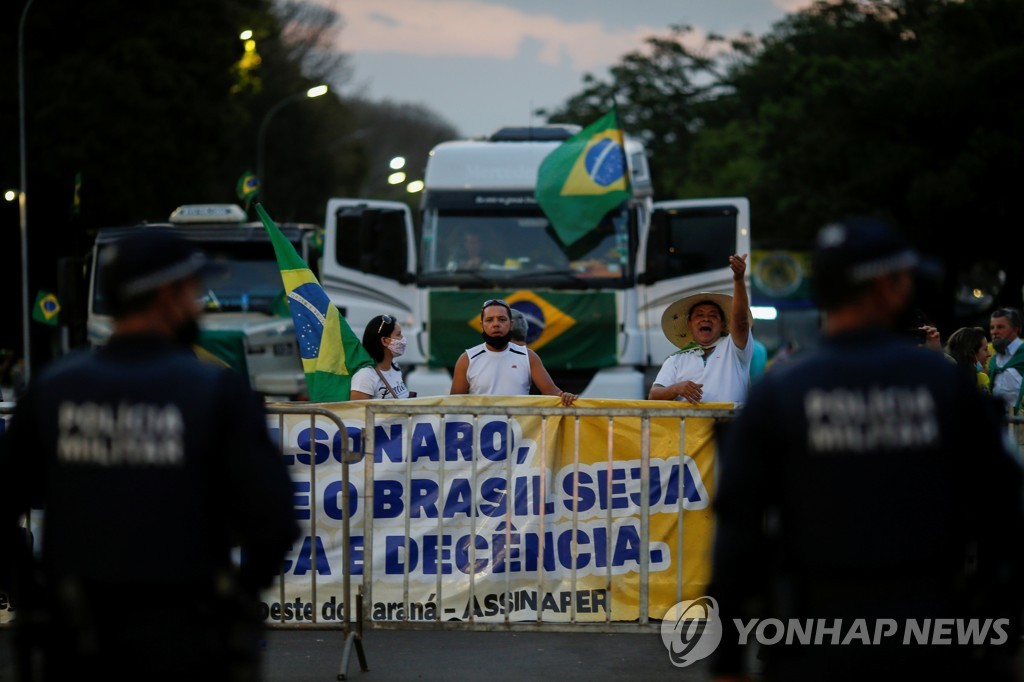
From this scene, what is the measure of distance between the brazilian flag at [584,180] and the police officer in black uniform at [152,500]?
37.4 feet

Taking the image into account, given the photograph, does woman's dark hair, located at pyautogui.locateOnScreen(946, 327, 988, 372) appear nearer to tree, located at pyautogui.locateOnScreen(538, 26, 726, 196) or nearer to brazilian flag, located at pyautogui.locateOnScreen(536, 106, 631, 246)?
brazilian flag, located at pyautogui.locateOnScreen(536, 106, 631, 246)

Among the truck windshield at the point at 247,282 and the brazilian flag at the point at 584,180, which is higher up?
the brazilian flag at the point at 584,180

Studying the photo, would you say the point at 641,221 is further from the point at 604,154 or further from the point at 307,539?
the point at 307,539

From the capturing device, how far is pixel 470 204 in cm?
1530

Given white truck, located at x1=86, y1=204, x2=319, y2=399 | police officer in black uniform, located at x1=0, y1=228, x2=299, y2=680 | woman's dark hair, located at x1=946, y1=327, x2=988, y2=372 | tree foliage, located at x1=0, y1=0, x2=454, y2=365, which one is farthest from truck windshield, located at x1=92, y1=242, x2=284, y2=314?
police officer in black uniform, located at x1=0, y1=228, x2=299, y2=680

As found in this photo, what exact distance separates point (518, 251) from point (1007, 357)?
18.0ft

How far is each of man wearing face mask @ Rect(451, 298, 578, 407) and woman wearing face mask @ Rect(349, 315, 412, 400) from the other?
413mm

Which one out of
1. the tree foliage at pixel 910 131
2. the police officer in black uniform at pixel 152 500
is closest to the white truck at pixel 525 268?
the police officer in black uniform at pixel 152 500

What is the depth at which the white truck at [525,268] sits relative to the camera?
15.0 metres

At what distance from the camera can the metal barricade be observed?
7.22 meters

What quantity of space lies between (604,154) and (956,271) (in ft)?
96.0

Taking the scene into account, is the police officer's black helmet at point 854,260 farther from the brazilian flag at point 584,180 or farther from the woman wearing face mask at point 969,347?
the brazilian flag at point 584,180

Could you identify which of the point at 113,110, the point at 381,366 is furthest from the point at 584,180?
the point at 113,110

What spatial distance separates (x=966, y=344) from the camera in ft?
35.0
